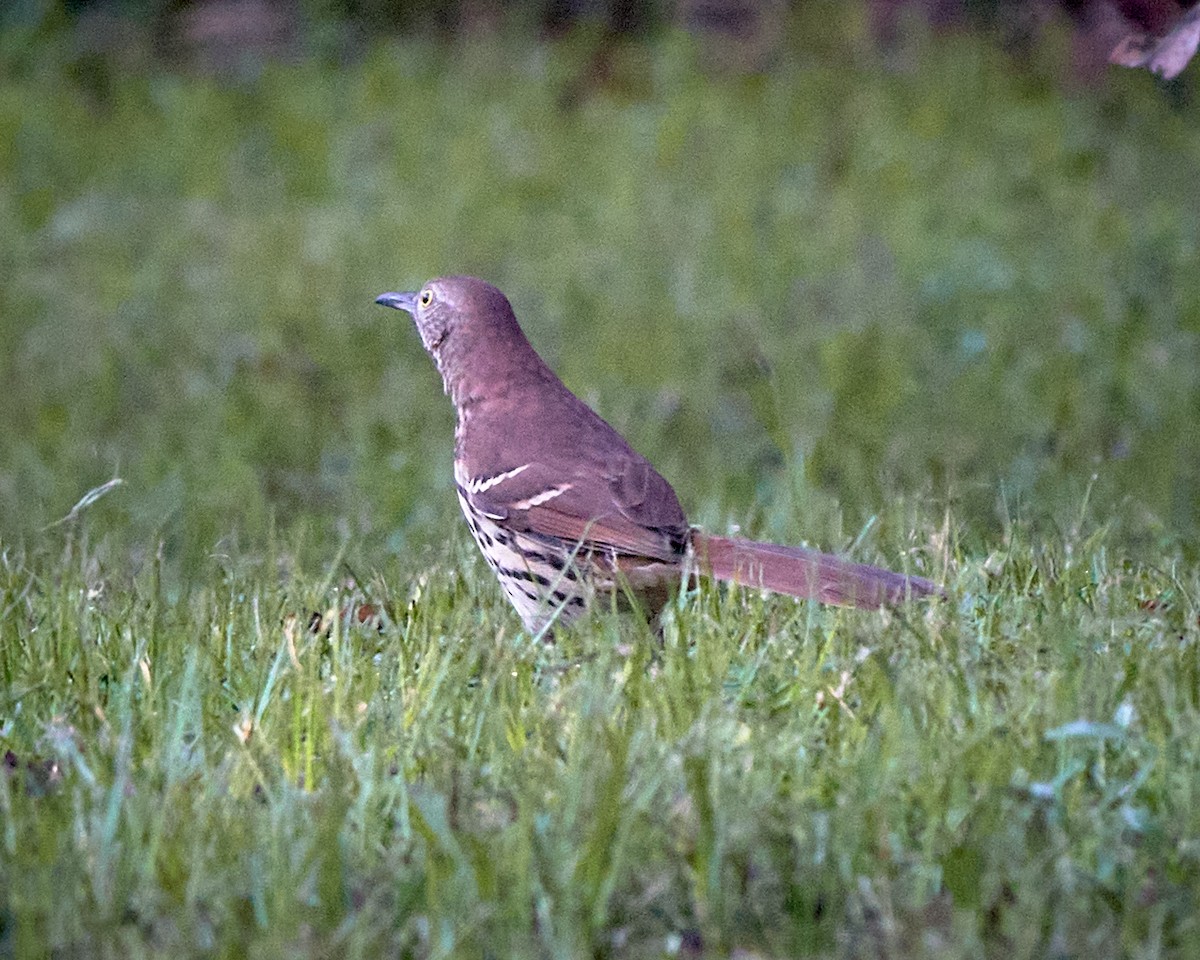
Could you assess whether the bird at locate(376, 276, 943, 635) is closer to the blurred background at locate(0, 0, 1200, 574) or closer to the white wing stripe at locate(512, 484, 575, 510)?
the white wing stripe at locate(512, 484, 575, 510)

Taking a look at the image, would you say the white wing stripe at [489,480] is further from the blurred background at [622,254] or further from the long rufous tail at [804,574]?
the blurred background at [622,254]

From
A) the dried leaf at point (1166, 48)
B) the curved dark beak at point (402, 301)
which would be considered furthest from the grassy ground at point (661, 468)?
the dried leaf at point (1166, 48)

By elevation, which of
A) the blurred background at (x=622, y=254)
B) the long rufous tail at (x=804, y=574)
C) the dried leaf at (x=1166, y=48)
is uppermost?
the dried leaf at (x=1166, y=48)

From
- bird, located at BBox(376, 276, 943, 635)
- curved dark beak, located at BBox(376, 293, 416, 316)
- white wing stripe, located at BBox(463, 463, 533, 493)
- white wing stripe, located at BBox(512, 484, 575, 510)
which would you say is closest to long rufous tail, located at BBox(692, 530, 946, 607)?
bird, located at BBox(376, 276, 943, 635)

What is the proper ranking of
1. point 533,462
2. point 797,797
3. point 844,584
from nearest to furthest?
point 797,797 → point 844,584 → point 533,462

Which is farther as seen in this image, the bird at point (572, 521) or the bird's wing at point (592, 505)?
the bird's wing at point (592, 505)

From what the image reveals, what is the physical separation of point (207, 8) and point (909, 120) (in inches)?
190

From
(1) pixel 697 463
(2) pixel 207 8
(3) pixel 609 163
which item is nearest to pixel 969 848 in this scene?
(1) pixel 697 463

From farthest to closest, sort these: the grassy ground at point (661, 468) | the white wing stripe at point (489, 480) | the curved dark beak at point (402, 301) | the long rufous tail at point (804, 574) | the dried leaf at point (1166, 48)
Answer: the curved dark beak at point (402, 301) → the white wing stripe at point (489, 480) → the dried leaf at point (1166, 48) → the long rufous tail at point (804, 574) → the grassy ground at point (661, 468)

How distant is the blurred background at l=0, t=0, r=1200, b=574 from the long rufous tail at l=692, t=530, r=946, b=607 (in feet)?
1.53

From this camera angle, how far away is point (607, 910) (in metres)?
2.64

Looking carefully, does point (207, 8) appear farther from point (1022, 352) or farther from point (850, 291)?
point (1022, 352)

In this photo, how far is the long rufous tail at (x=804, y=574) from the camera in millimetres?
3688

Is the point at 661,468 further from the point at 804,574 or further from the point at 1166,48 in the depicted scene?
the point at 1166,48
